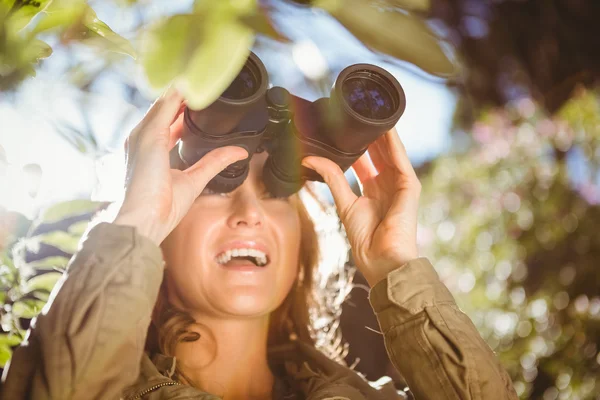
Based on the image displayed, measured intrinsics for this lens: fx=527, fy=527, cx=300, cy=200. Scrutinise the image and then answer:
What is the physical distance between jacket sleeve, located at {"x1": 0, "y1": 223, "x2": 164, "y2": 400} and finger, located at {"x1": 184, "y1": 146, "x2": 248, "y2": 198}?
0.22m

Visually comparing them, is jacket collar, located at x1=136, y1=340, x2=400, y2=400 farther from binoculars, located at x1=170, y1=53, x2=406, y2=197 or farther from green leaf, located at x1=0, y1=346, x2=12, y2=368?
binoculars, located at x1=170, y1=53, x2=406, y2=197

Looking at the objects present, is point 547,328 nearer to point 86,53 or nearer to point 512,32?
point 512,32

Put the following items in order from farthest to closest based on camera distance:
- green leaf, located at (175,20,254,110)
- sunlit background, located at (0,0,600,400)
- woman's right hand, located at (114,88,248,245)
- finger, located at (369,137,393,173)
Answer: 1. sunlit background, located at (0,0,600,400)
2. finger, located at (369,137,393,173)
3. woman's right hand, located at (114,88,248,245)
4. green leaf, located at (175,20,254,110)

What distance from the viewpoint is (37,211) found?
0.86 m

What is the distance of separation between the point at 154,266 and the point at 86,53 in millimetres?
297

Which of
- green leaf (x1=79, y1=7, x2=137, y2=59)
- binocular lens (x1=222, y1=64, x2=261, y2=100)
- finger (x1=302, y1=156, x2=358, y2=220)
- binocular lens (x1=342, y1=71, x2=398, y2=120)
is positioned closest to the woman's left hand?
finger (x1=302, y1=156, x2=358, y2=220)

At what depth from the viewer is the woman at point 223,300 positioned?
65 cm

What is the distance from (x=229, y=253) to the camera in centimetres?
109

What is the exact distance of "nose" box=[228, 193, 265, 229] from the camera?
1090 millimetres

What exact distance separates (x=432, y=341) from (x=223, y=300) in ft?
1.40

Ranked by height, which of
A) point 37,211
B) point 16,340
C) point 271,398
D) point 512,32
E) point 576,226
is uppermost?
point 37,211

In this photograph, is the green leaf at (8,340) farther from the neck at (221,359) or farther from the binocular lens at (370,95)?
the binocular lens at (370,95)

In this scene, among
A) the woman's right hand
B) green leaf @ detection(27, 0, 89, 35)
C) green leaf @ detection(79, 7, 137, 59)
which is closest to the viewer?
green leaf @ detection(27, 0, 89, 35)

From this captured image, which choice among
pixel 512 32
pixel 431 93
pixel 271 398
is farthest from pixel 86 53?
pixel 512 32
